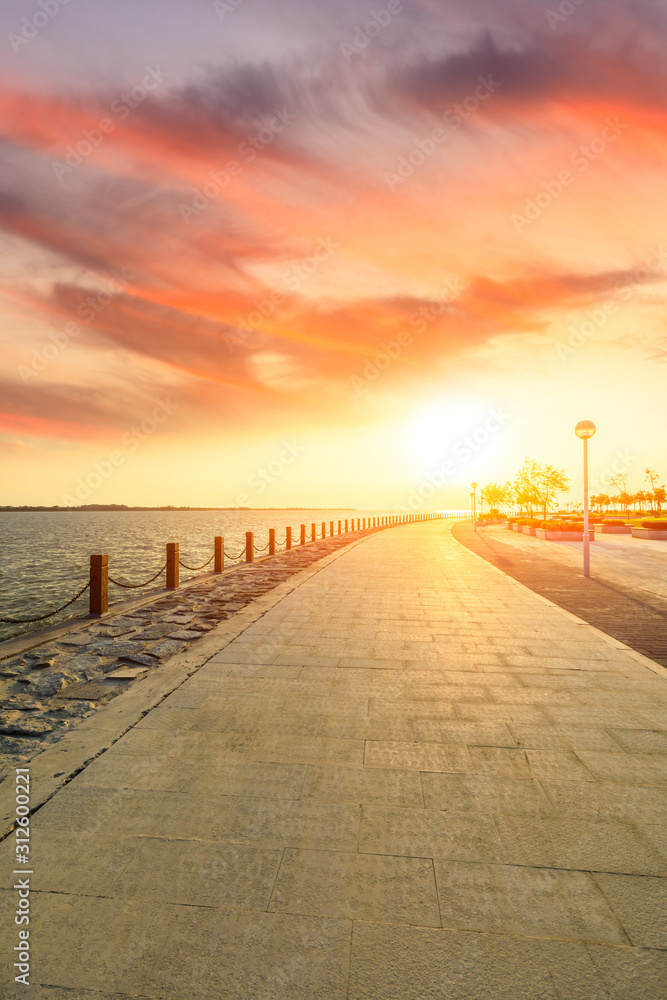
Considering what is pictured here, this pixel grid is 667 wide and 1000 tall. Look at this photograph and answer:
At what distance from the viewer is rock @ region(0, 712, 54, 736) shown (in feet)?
13.9

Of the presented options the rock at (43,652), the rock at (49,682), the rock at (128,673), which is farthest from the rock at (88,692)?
the rock at (43,652)

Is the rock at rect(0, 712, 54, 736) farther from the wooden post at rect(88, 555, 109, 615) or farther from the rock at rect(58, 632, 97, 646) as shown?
the wooden post at rect(88, 555, 109, 615)

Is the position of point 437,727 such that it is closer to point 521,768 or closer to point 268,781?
point 521,768

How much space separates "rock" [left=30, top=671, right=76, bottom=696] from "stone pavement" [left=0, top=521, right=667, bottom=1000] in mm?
1385

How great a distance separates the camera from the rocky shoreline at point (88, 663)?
4.36 metres

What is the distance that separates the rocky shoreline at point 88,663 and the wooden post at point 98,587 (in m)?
0.23

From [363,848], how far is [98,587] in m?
7.61

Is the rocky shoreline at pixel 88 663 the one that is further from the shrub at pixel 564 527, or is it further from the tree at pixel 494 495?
the tree at pixel 494 495

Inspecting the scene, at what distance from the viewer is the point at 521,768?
11.8 feet

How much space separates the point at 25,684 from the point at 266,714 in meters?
2.85

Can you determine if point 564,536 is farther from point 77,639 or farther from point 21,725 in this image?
point 21,725

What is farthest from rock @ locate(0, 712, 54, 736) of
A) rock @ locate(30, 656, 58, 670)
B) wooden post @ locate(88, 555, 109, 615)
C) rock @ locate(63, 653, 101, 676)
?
wooden post @ locate(88, 555, 109, 615)

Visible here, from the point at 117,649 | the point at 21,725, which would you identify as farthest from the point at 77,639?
the point at 21,725

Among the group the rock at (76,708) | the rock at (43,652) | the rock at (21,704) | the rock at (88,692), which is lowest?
the rock at (76,708)
